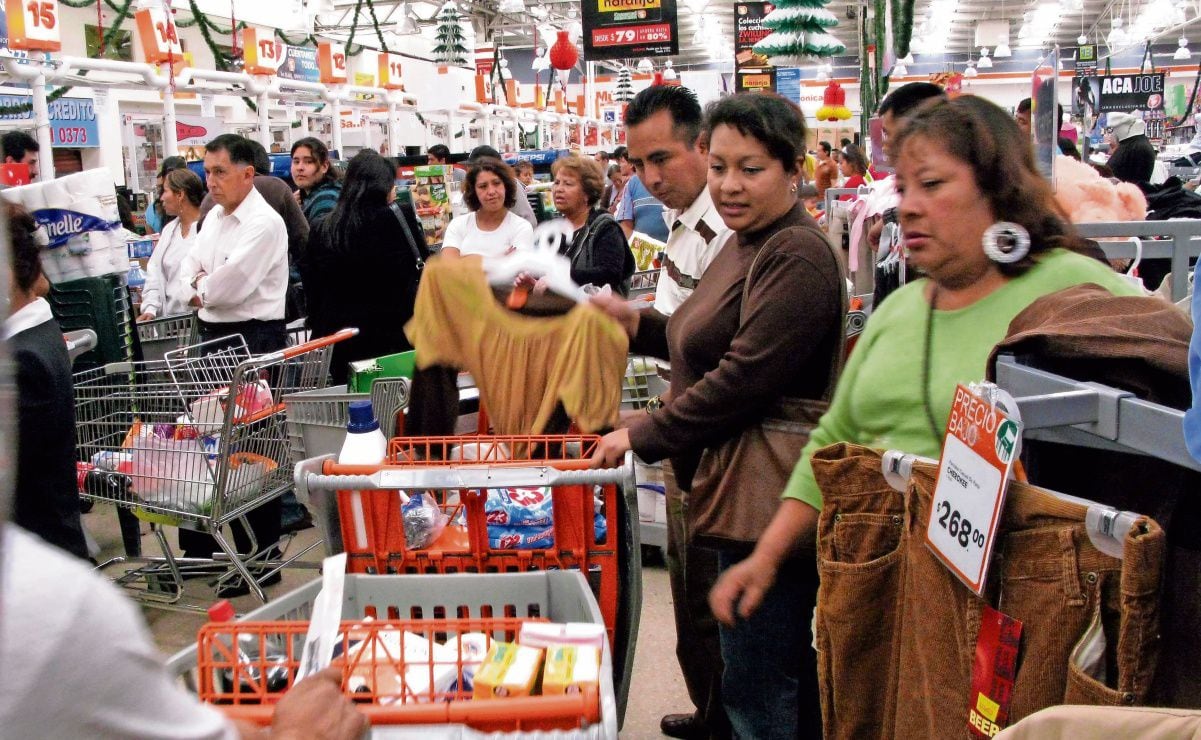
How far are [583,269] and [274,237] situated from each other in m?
1.42

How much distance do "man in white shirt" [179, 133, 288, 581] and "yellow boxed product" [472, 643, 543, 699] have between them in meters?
3.34

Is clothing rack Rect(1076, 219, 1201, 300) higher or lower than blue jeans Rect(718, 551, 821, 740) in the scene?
higher

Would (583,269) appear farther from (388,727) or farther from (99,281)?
(388,727)

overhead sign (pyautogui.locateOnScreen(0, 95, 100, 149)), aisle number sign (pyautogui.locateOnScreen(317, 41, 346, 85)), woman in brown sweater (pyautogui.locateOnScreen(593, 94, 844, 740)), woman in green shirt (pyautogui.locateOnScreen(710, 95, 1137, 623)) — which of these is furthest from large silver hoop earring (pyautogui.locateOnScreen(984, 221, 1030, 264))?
overhead sign (pyautogui.locateOnScreen(0, 95, 100, 149))

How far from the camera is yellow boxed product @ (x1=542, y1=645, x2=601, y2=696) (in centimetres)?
Result: 156

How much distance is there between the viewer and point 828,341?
2176mm

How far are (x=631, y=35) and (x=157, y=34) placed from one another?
6.93 meters

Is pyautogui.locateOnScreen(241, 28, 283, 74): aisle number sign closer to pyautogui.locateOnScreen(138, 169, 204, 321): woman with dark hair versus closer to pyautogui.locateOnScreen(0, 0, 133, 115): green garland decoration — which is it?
pyautogui.locateOnScreen(0, 0, 133, 115): green garland decoration

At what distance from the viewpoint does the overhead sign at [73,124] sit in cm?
1362

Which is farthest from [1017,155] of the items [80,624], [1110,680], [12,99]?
[12,99]

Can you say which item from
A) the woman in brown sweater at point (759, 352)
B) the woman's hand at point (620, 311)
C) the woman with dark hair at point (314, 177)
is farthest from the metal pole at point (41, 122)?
the woman in brown sweater at point (759, 352)

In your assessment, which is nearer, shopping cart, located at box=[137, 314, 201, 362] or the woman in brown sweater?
the woman in brown sweater

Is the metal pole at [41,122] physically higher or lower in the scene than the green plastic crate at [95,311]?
higher

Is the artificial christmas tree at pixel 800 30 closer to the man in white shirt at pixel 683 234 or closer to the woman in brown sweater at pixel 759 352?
the man in white shirt at pixel 683 234
